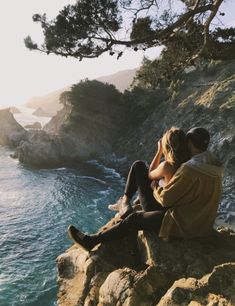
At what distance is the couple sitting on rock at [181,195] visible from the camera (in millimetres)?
6168

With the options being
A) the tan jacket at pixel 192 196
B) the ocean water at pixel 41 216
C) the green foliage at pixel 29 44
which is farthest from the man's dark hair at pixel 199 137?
the ocean water at pixel 41 216

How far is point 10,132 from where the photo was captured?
5972 cm

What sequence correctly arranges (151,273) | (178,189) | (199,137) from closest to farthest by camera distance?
(151,273)
(178,189)
(199,137)

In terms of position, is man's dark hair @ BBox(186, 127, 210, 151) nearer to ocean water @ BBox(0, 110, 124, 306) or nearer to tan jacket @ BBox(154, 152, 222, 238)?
tan jacket @ BBox(154, 152, 222, 238)

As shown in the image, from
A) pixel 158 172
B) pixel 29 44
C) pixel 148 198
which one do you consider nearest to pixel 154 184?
pixel 148 198

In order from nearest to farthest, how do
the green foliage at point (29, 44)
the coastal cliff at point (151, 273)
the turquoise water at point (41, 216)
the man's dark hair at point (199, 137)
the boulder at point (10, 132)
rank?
the coastal cliff at point (151, 273) → the man's dark hair at point (199, 137) → the green foliage at point (29, 44) → the turquoise water at point (41, 216) → the boulder at point (10, 132)

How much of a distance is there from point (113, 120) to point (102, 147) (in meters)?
4.64

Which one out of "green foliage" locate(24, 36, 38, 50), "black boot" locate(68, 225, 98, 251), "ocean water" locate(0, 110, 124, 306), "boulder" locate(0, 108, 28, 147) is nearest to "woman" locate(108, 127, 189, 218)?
"black boot" locate(68, 225, 98, 251)

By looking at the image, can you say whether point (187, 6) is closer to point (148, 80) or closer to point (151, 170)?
point (148, 80)

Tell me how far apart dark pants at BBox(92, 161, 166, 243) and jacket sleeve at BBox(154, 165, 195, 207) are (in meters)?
0.35

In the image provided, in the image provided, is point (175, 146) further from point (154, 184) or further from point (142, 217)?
point (142, 217)

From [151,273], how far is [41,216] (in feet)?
66.4

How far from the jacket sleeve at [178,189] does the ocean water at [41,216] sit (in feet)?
31.8

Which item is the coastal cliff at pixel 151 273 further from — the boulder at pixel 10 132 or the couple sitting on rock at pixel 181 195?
the boulder at pixel 10 132
